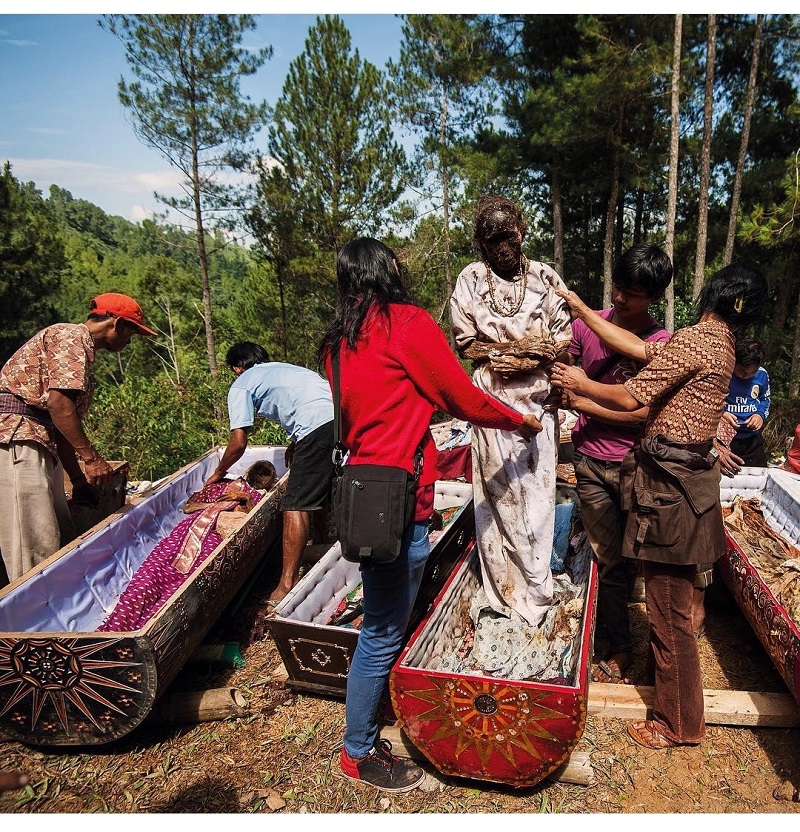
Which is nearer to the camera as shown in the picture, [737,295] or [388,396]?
[388,396]

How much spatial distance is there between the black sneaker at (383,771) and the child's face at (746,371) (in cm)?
336

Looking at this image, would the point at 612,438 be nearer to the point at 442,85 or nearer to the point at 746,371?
the point at 746,371

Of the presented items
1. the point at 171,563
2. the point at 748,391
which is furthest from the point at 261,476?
the point at 748,391

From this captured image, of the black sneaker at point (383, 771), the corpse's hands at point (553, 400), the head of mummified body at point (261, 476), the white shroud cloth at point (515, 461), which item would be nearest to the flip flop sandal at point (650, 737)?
the white shroud cloth at point (515, 461)

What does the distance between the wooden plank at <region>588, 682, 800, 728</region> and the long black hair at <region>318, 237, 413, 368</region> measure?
6.91ft

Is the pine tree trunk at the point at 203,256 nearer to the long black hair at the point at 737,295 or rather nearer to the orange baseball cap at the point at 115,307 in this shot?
the orange baseball cap at the point at 115,307

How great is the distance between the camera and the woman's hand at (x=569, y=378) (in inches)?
98.8

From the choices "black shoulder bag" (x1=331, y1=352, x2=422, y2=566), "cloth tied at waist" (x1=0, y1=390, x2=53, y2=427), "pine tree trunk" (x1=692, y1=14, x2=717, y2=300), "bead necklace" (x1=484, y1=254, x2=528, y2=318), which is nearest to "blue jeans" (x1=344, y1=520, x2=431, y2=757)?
"black shoulder bag" (x1=331, y1=352, x2=422, y2=566)

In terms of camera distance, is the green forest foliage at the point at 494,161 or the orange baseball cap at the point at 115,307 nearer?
the orange baseball cap at the point at 115,307

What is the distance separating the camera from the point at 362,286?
1.98 metres

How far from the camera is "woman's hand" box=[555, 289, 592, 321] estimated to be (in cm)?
258

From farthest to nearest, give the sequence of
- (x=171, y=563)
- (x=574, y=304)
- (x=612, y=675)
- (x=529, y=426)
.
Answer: (x=171, y=563) < (x=612, y=675) < (x=574, y=304) < (x=529, y=426)

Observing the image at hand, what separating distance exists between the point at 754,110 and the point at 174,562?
14200mm

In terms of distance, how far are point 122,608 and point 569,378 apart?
8.43ft
